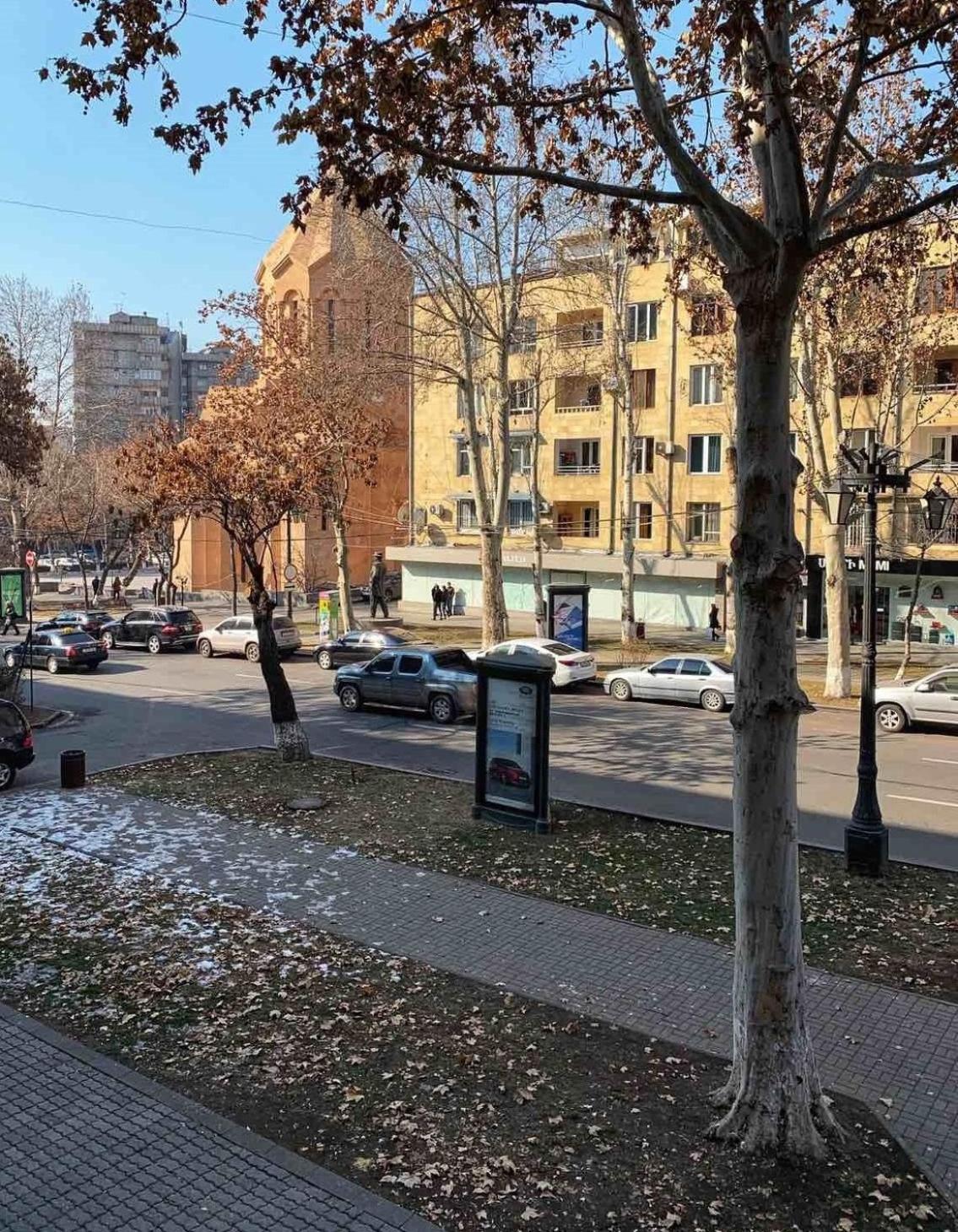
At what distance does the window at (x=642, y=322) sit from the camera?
40.5 meters

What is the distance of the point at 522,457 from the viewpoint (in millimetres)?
45344

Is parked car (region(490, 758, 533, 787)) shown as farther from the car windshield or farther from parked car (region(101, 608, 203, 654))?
parked car (region(101, 608, 203, 654))

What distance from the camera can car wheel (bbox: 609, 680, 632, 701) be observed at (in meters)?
25.8

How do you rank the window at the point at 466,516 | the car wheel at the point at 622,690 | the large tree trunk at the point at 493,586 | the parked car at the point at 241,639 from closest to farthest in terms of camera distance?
the car wheel at the point at 622,690 < the large tree trunk at the point at 493,586 < the parked car at the point at 241,639 < the window at the point at 466,516

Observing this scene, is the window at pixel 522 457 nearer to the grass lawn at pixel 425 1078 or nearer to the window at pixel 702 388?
the window at pixel 702 388

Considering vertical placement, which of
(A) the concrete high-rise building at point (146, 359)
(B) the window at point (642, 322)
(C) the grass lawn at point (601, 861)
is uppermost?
(A) the concrete high-rise building at point (146, 359)

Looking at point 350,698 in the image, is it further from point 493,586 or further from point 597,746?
point 493,586

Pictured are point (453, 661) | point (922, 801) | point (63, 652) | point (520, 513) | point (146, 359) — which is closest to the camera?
point (922, 801)

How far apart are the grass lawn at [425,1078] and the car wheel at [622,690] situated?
16.9 meters

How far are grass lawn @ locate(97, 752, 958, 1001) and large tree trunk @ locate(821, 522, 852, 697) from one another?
42.2ft

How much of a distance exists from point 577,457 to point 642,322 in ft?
20.3

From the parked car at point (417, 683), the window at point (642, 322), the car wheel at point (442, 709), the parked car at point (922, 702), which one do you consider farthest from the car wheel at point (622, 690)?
the window at point (642, 322)

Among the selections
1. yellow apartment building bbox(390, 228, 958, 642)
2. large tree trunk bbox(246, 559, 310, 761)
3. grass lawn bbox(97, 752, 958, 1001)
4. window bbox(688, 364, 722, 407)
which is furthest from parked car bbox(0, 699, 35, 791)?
window bbox(688, 364, 722, 407)

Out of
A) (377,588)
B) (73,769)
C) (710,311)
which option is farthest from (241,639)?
(73,769)
